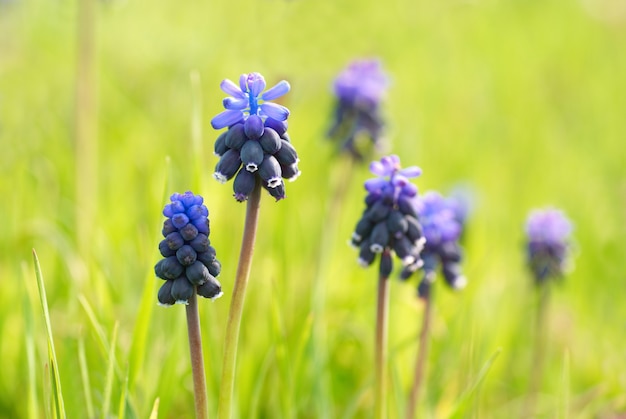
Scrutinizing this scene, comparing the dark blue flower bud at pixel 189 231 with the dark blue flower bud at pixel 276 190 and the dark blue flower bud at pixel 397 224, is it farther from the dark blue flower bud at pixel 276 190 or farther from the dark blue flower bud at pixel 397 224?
the dark blue flower bud at pixel 397 224

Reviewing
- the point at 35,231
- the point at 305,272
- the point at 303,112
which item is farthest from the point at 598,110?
the point at 35,231

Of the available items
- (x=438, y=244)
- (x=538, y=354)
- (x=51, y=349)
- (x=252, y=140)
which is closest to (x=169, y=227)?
(x=252, y=140)

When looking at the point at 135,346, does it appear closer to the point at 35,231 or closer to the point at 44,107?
the point at 35,231

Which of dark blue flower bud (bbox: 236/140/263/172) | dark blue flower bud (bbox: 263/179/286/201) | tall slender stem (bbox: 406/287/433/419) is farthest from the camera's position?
tall slender stem (bbox: 406/287/433/419)

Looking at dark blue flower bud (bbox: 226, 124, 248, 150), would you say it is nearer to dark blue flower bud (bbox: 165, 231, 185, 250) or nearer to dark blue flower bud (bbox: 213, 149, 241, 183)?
dark blue flower bud (bbox: 213, 149, 241, 183)

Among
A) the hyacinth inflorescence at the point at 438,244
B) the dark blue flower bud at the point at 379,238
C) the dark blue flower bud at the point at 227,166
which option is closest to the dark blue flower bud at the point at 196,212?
the dark blue flower bud at the point at 227,166

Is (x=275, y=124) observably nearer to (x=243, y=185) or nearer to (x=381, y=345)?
(x=243, y=185)

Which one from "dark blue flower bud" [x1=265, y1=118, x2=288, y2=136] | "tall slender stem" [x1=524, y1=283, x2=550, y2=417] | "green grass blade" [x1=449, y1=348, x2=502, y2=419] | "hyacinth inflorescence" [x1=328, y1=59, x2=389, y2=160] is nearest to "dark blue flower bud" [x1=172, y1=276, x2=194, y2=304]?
"dark blue flower bud" [x1=265, y1=118, x2=288, y2=136]
